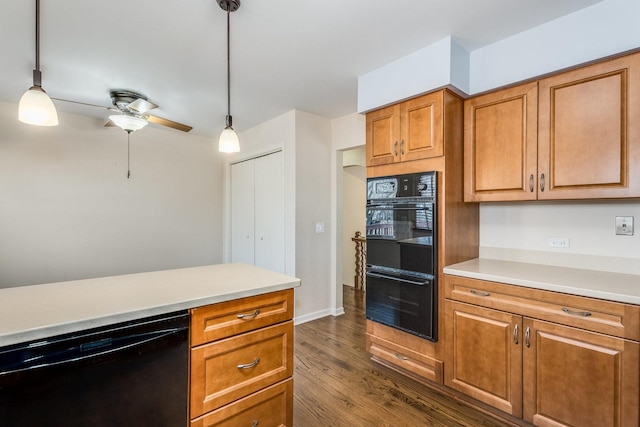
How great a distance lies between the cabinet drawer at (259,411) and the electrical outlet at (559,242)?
205cm

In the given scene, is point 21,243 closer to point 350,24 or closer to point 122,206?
point 122,206

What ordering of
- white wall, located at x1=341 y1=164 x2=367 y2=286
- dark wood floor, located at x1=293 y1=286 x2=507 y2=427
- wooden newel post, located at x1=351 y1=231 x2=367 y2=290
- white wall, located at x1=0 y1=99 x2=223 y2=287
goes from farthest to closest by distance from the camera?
1. white wall, located at x1=341 y1=164 x2=367 y2=286
2. wooden newel post, located at x1=351 y1=231 x2=367 y2=290
3. white wall, located at x1=0 y1=99 x2=223 y2=287
4. dark wood floor, located at x1=293 y1=286 x2=507 y2=427

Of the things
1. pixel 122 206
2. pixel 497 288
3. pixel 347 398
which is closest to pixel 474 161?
pixel 497 288

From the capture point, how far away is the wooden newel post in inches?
198

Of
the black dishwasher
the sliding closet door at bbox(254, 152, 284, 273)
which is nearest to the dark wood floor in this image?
the black dishwasher

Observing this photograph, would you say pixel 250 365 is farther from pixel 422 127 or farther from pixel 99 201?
pixel 99 201

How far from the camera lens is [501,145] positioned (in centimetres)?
214

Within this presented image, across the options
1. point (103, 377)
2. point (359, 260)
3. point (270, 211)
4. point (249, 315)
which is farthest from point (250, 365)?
point (359, 260)

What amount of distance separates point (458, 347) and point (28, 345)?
7.32 ft

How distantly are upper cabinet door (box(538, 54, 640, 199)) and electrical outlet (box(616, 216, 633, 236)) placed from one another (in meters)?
0.32

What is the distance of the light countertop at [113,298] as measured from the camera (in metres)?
1.04

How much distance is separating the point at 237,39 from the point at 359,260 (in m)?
3.86

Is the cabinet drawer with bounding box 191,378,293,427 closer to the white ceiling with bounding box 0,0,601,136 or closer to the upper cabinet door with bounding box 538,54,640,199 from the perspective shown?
the upper cabinet door with bounding box 538,54,640,199

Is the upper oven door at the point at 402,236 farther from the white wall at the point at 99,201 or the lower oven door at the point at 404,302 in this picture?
the white wall at the point at 99,201
